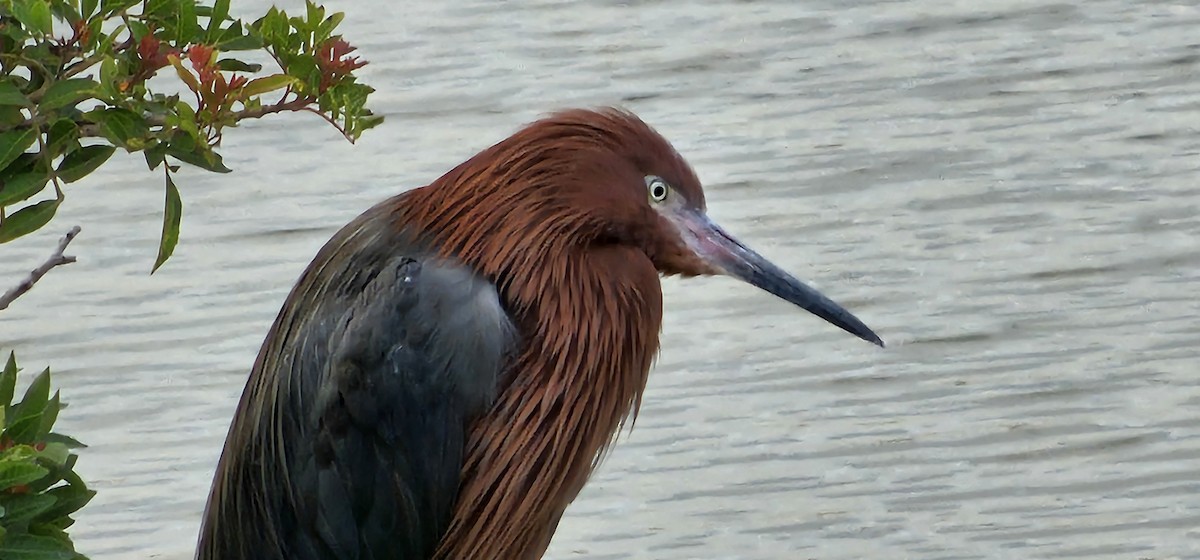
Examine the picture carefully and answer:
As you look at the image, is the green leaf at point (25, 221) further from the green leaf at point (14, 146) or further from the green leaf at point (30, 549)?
the green leaf at point (30, 549)

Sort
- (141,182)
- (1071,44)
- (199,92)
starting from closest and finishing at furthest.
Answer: (199,92), (141,182), (1071,44)

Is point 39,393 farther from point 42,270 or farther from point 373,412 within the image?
point 373,412

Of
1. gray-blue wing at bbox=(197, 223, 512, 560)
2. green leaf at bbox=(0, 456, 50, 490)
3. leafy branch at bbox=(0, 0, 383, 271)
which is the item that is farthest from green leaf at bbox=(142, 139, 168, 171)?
gray-blue wing at bbox=(197, 223, 512, 560)

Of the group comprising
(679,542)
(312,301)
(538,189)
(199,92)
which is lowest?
(679,542)

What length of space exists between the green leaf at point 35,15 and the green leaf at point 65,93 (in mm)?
57

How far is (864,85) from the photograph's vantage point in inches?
157

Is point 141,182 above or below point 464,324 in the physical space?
below

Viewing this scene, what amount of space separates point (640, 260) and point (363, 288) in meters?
0.28

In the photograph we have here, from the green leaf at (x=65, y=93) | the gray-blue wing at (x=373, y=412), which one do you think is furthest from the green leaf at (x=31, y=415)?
the gray-blue wing at (x=373, y=412)

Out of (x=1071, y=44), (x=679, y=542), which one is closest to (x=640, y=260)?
(x=679, y=542)

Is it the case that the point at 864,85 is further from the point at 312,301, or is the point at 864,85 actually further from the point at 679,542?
the point at 312,301

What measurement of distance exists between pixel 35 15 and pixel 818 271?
90.3 inches

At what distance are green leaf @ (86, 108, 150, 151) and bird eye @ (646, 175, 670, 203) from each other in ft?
2.13

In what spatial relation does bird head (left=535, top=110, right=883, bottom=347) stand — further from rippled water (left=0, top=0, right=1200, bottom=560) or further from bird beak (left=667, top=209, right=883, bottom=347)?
rippled water (left=0, top=0, right=1200, bottom=560)
